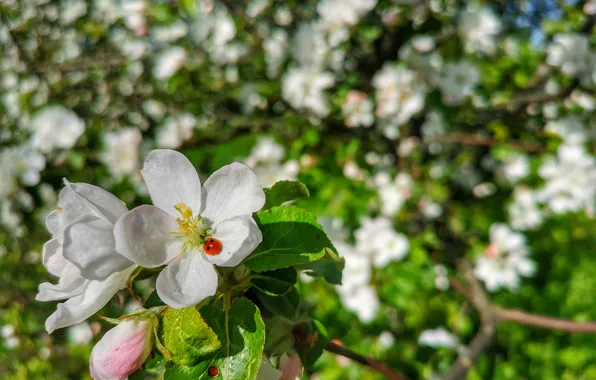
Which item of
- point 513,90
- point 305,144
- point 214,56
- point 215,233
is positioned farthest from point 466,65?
point 215,233

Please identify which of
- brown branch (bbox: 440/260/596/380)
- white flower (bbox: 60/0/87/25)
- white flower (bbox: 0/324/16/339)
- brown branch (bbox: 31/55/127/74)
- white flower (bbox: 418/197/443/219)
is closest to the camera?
brown branch (bbox: 440/260/596/380)

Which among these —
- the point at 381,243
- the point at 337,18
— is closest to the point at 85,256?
the point at 381,243

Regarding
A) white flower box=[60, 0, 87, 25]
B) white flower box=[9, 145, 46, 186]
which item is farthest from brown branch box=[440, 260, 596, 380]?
white flower box=[60, 0, 87, 25]

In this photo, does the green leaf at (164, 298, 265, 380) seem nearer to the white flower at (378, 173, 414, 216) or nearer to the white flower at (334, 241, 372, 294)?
the white flower at (334, 241, 372, 294)

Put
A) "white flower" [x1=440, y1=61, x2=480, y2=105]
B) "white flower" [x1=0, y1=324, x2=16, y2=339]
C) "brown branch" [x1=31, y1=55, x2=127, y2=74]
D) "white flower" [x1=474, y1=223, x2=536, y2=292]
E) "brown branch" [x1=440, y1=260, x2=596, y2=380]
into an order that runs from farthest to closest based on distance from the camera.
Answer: "brown branch" [x1=31, y1=55, x2=127, y2=74]
"white flower" [x1=474, y1=223, x2=536, y2=292]
"white flower" [x1=440, y1=61, x2=480, y2=105]
"white flower" [x1=0, y1=324, x2=16, y2=339]
"brown branch" [x1=440, y1=260, x2=596, y2=380]

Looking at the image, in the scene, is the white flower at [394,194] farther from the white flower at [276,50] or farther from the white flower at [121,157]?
the white flower at [121,157]

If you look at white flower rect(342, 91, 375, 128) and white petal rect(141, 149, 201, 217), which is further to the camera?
white flower rect(342, 91, 375, 128)

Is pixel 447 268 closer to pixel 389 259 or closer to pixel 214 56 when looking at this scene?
pixel 389 259
